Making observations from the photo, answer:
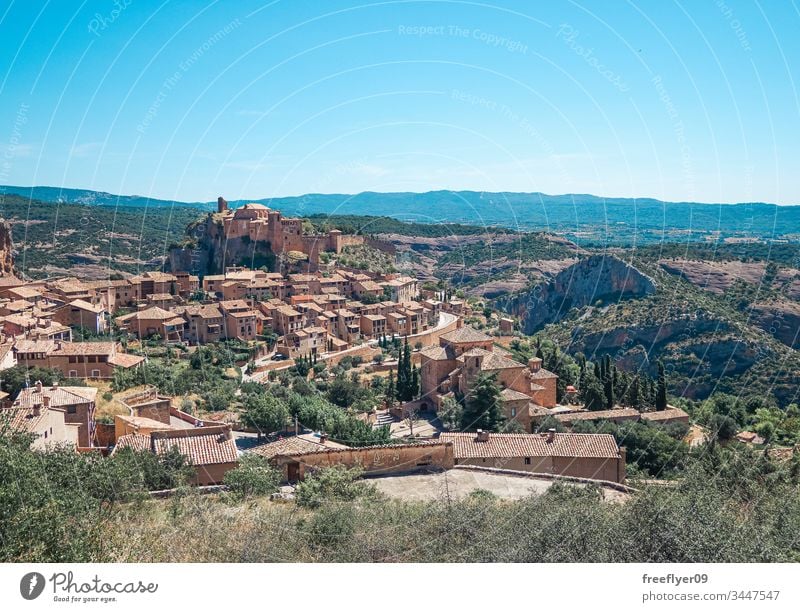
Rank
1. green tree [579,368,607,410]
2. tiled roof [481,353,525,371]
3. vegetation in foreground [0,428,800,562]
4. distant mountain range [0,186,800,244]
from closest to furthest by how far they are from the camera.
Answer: vegetation in foreground [0,428,800,562] < tiled roof [481,353,525,371] < green tree [579,368,607,410] < distant mountain range [0,186,800,244]

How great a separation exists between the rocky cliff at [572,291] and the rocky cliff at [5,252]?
4269 centimetres

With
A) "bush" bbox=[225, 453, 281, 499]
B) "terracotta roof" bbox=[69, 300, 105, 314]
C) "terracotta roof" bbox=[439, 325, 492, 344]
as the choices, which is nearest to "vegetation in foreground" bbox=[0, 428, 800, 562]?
"bush" bbox=[225, 453, 281, 499]

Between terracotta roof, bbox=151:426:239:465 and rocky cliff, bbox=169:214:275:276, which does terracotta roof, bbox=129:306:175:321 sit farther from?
terracotta roof, bbox=151:426:239:465

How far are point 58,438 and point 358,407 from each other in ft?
54.1

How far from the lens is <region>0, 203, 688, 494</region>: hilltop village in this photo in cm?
1703

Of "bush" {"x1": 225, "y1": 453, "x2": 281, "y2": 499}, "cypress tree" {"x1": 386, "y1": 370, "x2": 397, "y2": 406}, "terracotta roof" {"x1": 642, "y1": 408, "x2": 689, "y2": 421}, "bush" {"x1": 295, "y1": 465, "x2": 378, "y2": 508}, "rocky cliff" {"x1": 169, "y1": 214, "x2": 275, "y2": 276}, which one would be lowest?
"cypress tree" {"x1": 386, "y1": 370, "x2": 397, "y2": 406}

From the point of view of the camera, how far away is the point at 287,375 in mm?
37531

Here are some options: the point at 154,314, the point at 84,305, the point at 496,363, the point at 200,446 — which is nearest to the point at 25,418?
the point at 200,446

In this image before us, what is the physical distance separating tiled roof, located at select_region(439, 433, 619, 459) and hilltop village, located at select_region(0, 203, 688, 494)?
0.05m

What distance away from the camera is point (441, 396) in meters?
29.1

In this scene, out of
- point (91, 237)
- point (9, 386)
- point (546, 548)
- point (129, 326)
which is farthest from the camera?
point (91, 237)

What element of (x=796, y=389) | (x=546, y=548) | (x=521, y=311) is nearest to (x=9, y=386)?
(x=546, y=548)

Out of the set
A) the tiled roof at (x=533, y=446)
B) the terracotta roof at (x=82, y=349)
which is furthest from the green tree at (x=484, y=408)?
the terracotta roof at (x=82, y=349)
